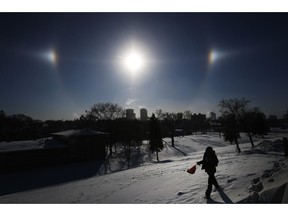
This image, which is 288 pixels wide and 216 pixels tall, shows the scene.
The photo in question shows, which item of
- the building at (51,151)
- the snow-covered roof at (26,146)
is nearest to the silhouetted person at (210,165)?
the building at (51,151)

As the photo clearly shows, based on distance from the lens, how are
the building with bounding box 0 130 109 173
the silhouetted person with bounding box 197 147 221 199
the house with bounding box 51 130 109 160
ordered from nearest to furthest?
the silhouetted person with bounding box 197 147 221 199 < the building with bounding box 0 130 109 173 < the house with bounding box 51 130 109 160

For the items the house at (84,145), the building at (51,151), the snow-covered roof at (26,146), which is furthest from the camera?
the house at (84,145)

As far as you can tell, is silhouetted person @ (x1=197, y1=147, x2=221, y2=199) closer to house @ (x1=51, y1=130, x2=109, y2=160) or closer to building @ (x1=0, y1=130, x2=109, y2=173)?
building @ (x1=0, y1=130, x2=109, y2=173)

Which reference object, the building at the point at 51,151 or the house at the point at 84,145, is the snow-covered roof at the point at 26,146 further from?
the house at the point at 84,145

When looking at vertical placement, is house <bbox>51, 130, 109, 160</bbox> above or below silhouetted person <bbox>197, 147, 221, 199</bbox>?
below

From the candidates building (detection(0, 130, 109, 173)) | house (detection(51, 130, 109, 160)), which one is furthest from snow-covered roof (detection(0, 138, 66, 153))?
house (detection(51, 130, 109, 160))

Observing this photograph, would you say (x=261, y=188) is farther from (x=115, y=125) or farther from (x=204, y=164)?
(x=115, y=125)

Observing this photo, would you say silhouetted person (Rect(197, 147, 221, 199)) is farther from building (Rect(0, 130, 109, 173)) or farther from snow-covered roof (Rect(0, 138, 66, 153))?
snow-covered roof (Rect(0, 138, 66, 153))

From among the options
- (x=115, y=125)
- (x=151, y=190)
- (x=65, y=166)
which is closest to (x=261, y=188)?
(x=151, y=190)

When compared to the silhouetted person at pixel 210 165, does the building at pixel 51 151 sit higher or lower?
lower

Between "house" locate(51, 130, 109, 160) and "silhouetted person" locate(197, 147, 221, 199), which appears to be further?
Result: "house" locate(51, 130, 109, 160)

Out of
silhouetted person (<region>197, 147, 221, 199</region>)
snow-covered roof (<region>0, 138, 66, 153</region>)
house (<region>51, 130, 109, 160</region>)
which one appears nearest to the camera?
silhouetted person (<region>197, 147, 221, 199</region>)
